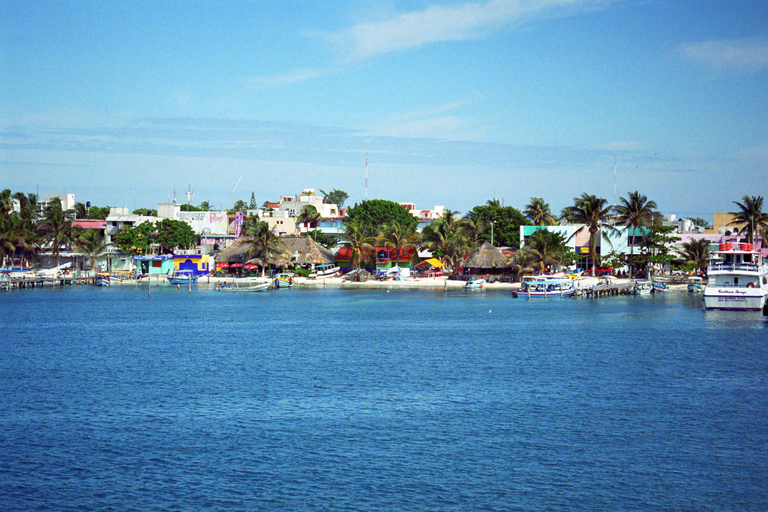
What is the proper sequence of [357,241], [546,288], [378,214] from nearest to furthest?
1. [546,288]
2. [357,241]
3. [378,214]

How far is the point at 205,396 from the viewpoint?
119ft

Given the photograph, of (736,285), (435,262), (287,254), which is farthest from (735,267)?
(287,254)

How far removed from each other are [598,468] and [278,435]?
1222cm

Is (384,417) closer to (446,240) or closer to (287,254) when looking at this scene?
(446,240)

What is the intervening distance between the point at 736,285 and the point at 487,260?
1570 inches

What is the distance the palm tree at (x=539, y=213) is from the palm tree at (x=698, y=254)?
2354cm

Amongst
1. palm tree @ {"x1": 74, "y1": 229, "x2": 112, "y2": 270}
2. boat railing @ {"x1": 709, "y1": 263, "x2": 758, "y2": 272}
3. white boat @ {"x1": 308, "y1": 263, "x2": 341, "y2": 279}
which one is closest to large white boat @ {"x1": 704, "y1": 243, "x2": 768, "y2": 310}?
boat railing @ {"x1": 709, "y1": 263, "x2": 758, "y2": 272}

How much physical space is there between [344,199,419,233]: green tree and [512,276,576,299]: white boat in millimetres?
45289

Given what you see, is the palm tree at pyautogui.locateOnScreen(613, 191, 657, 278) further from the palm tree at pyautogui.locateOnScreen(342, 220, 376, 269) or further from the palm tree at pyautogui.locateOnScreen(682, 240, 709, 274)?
the palm tree at pyautogui.locateOnScreen(342, 220, 376, 269)

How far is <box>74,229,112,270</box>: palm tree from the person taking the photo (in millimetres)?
117250

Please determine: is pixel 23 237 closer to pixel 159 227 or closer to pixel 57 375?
pixel 159 227

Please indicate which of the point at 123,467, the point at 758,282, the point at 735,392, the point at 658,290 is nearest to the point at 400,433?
the point at 123,467

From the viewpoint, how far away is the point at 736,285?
71.6 m

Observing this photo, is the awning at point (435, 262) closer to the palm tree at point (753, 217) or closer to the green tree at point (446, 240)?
the green tree at point (446, 240)
